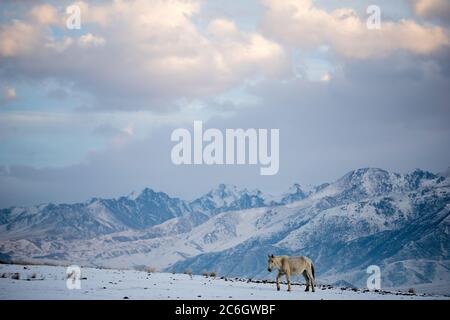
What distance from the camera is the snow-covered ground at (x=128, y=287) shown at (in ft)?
109

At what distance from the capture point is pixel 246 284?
43.4 metres

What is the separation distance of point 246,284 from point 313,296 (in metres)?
8.23

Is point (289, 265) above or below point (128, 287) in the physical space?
above

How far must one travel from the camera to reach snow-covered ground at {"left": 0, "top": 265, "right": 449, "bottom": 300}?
109 ft

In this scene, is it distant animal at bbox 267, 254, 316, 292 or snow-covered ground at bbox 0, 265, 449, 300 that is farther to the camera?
distant animal at bbox 267, 254, 316, 292

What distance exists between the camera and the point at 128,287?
3684cm

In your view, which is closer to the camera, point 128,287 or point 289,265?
point 128,287

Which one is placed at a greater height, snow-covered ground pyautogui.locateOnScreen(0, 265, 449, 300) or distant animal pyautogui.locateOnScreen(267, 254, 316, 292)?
distant animal pyautogui.locateOnScreen(267, 254, 316, 292)

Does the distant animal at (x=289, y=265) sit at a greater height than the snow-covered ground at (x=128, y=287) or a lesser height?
greater

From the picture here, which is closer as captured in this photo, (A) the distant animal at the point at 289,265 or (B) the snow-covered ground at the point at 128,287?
(B) the snow-covered ground at the point at 128,287
